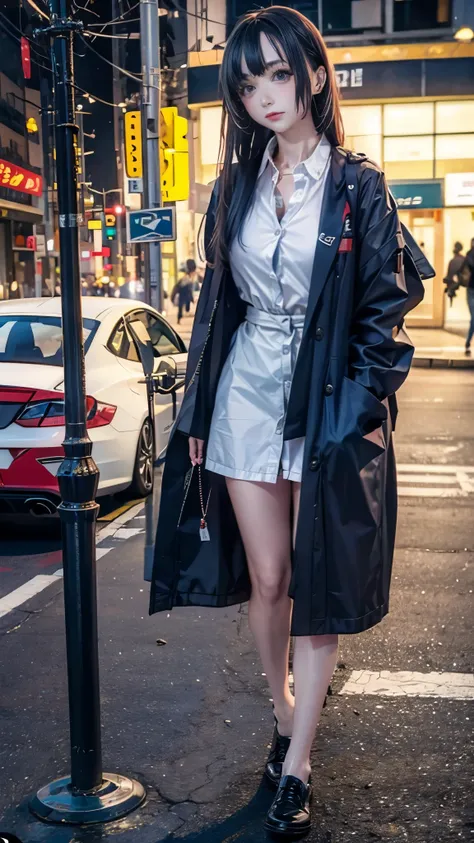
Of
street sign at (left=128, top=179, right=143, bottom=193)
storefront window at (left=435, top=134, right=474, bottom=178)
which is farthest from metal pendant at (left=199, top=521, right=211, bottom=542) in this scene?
storefront window at (left=435, top=134, right=474, bottom=178)

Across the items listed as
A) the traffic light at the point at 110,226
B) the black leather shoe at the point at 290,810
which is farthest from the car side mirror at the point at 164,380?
the traffic light at the point at 110,226

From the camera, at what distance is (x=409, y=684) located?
392 cm

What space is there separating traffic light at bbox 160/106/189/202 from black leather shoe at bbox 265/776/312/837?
1623cm

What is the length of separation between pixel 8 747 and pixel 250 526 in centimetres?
122

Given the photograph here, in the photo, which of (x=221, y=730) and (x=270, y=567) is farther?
(x=221, y=730)

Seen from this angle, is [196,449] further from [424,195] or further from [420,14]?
[420,14]

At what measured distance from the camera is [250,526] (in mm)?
2930

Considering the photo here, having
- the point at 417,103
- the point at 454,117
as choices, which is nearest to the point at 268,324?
the point at 454,117

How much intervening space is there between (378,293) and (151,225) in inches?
476

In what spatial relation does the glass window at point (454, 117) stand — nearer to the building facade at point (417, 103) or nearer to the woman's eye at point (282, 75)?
the building facade at point (417, 103)

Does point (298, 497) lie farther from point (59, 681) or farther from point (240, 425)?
point (59, 681)

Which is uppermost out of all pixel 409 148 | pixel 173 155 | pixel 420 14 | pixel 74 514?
pixel 420 14

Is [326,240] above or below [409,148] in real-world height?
below

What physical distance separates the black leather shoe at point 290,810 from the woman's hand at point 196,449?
92 centimetres
